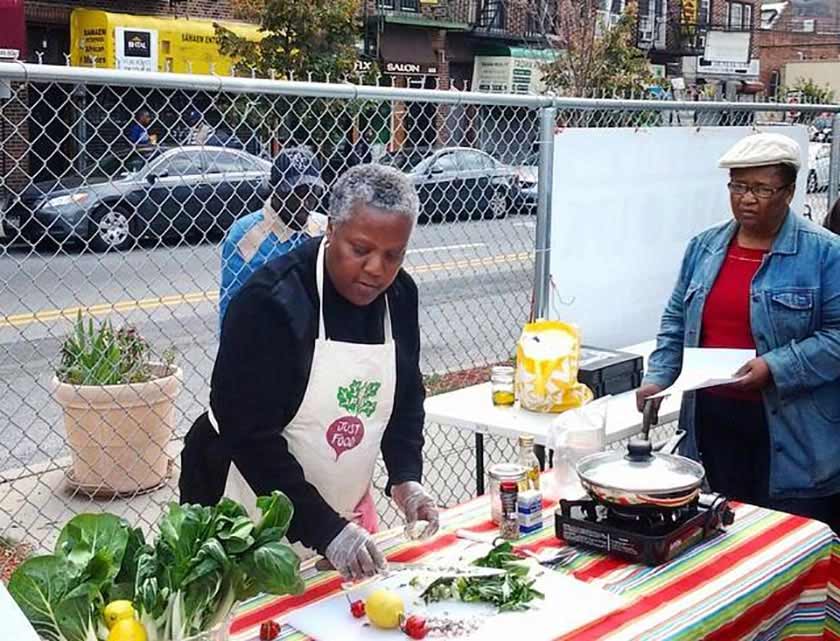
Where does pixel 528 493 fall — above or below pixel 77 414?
above

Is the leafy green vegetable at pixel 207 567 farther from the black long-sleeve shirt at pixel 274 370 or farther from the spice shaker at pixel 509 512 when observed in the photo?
the spice shaker at pixel 509 512

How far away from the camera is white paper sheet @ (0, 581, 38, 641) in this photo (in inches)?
54.1

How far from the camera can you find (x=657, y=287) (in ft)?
18.4

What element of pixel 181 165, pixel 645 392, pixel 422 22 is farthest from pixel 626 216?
pixel 422 22

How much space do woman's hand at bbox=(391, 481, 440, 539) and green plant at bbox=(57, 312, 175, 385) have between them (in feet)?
10.3

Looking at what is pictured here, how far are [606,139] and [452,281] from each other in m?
7.08

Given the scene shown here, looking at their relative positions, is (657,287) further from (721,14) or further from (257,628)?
(721,14)

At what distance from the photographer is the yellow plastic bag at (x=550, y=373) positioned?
165 inches

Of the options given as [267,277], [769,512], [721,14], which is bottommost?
[769,512]

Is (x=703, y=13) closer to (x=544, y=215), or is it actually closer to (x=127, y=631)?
(x=544, y=215)

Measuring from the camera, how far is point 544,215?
15.7 ft

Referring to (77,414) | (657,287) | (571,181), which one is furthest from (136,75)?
(657,287)

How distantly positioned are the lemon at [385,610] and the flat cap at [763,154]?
2.01 metres

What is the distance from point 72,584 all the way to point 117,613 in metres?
0.10
